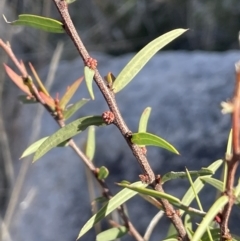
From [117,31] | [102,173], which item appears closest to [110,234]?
[102,173]

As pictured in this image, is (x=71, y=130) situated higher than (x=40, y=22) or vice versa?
(x=40, y=22)

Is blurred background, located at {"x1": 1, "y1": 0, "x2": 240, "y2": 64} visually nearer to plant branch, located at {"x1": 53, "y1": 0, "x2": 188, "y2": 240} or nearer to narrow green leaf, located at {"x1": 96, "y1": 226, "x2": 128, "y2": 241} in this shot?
narrow green leaf, located at {"x1": 96, "y1": 226, "x2": 128, "y2": 241}

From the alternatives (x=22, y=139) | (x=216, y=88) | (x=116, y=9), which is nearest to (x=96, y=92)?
(x=22, y=139)

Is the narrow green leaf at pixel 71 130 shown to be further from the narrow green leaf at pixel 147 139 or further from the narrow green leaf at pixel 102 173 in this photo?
the narrow green leaf at pixel 102 173

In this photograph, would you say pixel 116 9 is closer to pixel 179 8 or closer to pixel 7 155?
pixel 179 8

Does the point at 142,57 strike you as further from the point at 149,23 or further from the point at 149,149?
the point at 149,23
